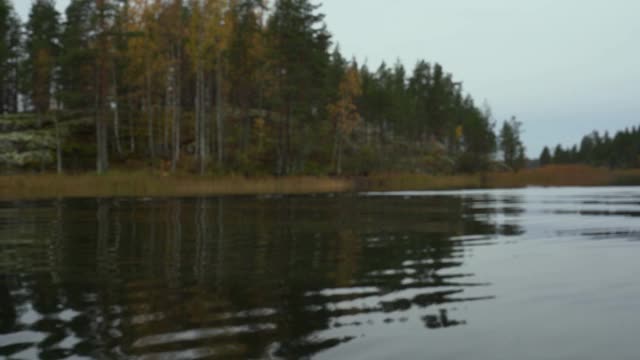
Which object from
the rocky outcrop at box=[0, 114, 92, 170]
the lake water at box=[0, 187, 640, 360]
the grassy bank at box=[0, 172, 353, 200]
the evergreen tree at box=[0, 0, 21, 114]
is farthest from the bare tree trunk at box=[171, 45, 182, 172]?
the lake water at box=[0, 187, 640, 360]

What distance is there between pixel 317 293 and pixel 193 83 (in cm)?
7642

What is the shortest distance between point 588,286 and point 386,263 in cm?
411

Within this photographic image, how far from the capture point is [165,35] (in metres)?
60.0

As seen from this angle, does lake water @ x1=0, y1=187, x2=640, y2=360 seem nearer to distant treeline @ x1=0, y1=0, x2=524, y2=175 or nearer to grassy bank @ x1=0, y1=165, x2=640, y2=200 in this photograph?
grassy bank @ x1=0, y1=165, x2=640, y2=200

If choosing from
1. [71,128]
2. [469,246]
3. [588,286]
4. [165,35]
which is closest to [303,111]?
[165,35]

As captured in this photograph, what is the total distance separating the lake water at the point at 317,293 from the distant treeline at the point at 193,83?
3595cm

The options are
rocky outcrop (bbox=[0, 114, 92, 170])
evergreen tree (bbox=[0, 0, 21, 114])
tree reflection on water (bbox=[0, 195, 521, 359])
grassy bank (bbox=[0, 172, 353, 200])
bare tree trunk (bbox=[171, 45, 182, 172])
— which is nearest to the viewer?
tree reflection on water (bbox=[0, 195, 521, 359])

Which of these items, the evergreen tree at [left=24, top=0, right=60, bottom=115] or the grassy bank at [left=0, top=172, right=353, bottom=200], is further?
the evergreen tree at [left=24, top=0, right=60, bottom=115]

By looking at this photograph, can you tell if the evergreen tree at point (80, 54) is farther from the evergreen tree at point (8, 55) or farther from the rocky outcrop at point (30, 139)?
the evergreen tree at point (8, 55)

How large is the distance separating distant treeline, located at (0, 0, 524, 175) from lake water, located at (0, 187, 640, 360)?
35946 mm

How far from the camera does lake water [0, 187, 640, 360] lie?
21.4ft

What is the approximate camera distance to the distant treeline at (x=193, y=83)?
55250 mm

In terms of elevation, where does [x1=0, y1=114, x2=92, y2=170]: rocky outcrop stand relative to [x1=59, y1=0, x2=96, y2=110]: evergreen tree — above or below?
below

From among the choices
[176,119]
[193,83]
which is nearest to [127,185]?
[176,119]
